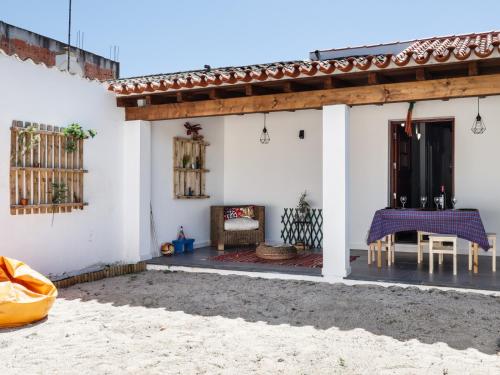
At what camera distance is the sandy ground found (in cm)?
364

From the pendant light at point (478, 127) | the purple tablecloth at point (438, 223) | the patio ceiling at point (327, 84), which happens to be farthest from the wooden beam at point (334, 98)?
the pendant light at point (478, 127)

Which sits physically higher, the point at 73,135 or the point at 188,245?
the point at 73,135

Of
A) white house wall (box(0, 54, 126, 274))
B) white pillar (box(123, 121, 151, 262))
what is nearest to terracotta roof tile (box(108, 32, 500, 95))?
white house wall (box(0, 54, 126, 274))

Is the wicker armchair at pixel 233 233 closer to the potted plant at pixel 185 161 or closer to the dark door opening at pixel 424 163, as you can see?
the potted plant at pixel 185 161

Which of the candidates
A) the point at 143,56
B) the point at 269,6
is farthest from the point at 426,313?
the point at 143,56

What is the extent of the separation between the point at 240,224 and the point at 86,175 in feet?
9.68

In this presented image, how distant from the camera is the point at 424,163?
10.7 metres

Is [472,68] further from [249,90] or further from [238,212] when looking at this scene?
[238,212]

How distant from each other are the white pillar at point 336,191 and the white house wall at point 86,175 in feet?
10.8

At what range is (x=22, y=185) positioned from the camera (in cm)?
609

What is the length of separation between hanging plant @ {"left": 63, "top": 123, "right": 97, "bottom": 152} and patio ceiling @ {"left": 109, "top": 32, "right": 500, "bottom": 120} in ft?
3.09

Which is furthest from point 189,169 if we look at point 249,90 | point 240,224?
point 249,90

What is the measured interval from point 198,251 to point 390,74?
4560mm

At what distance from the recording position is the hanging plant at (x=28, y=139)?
604 centimetres
